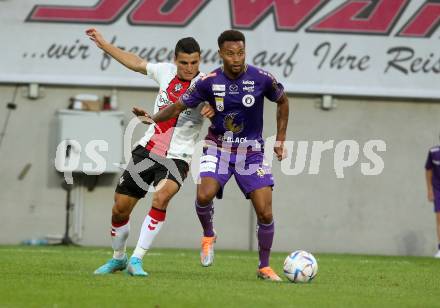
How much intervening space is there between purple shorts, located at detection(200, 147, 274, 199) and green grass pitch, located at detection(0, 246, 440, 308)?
3.09ft

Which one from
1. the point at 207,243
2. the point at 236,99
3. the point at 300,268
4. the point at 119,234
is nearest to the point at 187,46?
the point at 236,99

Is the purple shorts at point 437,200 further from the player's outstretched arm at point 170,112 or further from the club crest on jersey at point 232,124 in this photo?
the player's outstretched arm at point 170,112

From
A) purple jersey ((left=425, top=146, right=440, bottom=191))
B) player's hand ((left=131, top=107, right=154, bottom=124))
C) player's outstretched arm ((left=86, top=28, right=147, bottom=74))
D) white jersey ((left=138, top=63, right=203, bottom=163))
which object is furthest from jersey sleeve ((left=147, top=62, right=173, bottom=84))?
purple jersey ((left=425, top=146, right=440, bottom=191))

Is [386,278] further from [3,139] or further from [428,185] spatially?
[3,139]

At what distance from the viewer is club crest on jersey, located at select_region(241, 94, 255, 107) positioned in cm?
1063

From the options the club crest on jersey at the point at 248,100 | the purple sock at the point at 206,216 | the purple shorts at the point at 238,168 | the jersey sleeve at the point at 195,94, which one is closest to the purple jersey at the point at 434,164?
the purple sock at the point at 206,216

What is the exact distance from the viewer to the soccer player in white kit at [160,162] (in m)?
10.8

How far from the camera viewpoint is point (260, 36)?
758 inches

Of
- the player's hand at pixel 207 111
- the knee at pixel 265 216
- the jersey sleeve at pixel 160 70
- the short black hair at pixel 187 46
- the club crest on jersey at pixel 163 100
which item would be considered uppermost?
the short black hair at pixel 187 46

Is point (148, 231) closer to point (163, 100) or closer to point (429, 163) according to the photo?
point (163, 100)

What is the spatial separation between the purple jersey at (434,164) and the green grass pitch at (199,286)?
436cm

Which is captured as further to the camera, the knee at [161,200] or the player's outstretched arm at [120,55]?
the player's outstretched arm at [120,55]

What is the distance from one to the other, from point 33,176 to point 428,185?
259 inches

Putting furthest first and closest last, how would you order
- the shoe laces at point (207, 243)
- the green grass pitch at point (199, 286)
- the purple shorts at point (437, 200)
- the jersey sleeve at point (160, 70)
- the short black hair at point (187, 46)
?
1. the purple shorts at point (437, 200)
2. the shoe laces at point (207, 243)
3. the jersey sleeve at point (160, 70)
4. the short black hair at point (187, 46)
5. the green grass pitch at point (199, 286)
